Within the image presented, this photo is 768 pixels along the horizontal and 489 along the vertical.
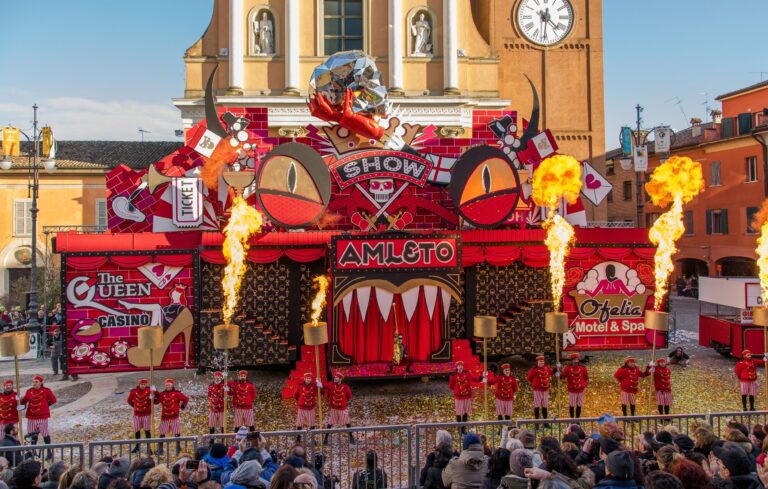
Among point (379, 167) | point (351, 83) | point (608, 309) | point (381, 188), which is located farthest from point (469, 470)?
point (351, 83)

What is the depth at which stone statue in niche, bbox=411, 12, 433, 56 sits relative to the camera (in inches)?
1199

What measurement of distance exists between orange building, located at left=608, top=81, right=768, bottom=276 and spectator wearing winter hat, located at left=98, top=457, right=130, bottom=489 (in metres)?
37.9

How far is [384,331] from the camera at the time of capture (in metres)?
17.3

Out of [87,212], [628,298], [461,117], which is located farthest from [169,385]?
[87,212]

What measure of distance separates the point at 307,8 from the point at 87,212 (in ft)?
65.1

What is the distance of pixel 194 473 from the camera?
6398 millimetres

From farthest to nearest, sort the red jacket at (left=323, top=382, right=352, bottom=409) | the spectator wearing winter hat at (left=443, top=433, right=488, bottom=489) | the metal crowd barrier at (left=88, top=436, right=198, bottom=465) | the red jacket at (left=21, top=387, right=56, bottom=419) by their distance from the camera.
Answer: the red jacket at (left=323, top=382, right=352, bottom=409)
the red jacket at (left=21, top=387, right=56, bottom=419)
the metal crowd barrier at (left=88, top=436, right=198, bottom=465)
the spectator wearing winter hat at (left=443, top=433, right=488, bottom=489)

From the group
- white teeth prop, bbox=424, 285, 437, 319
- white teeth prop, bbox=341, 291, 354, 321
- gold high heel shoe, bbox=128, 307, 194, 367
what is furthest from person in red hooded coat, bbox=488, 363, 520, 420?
gold high heel shoe, bbox=128, 307, 194, 367

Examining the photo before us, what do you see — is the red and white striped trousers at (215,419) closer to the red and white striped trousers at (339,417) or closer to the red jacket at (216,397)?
the red jacket at (216,397)

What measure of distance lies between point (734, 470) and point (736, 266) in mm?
37633

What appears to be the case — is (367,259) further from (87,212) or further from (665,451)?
(87,212)

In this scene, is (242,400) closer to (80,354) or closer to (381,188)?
(80,354)

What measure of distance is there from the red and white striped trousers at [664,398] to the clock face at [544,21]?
87.8ft

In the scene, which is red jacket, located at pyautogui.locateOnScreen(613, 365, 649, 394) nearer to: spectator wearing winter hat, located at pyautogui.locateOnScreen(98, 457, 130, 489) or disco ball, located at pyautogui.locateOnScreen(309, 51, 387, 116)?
disco ball, located at pyautogui.locateOnScreen(309, 51, 387, 116)
